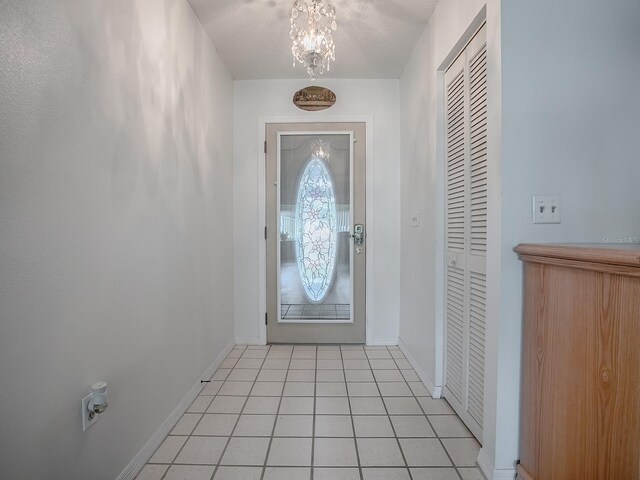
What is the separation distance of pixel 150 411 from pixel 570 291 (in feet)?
5.90

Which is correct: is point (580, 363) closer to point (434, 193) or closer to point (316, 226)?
point (434, 193)

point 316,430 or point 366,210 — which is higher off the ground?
point 366,210

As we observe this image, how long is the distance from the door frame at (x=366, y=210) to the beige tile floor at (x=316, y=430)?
56 centimetres

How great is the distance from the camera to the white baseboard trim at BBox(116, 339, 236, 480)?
1.42 metres

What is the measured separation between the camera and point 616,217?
1.30 meters

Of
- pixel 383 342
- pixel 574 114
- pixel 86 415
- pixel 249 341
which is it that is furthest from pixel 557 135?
pixel 249 341

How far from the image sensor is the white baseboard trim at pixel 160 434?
4.64 feet

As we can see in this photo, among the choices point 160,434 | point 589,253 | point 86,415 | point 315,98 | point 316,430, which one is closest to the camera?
point 589,253

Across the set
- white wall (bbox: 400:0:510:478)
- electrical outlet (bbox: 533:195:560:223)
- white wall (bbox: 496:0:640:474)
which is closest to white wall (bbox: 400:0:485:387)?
white wall (bbox: 400:0:510:478)

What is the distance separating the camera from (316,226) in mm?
3068

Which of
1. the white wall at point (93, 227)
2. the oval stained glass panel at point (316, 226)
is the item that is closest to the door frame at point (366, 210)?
the oval stained glass panel at point (316, 226)

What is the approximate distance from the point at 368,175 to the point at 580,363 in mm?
2228

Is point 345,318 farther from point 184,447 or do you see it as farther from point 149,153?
point 149,153

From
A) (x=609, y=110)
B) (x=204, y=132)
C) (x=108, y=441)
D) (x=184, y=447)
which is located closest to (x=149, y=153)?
(x=204, y=132)
